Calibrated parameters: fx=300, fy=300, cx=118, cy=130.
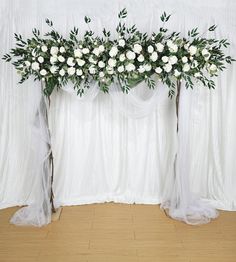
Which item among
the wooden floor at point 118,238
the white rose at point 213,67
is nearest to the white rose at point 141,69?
the white rose at point 213,67

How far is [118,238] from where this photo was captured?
2596 millimetres

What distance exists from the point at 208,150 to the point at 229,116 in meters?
0.42

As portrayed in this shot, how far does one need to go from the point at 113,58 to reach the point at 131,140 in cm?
97

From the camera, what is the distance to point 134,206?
317cm

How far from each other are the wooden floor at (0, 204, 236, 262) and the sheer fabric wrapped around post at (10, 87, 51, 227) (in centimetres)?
10

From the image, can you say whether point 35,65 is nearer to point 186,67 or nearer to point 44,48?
point 44,48

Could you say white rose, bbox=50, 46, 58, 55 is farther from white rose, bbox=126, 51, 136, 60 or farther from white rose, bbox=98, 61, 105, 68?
white rose, bbox=126, 51, 136, 60

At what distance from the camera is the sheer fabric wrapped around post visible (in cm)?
280

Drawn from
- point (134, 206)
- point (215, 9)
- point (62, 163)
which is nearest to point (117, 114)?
point (62, 163)

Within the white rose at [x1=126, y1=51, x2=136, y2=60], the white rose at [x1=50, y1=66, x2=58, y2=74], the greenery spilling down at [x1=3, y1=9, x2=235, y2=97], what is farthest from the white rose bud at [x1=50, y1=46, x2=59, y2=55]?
the white rose at [x1=126, y1=51, x2=136, y2=60]

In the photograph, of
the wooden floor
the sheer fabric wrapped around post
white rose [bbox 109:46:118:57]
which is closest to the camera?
the wooden floor

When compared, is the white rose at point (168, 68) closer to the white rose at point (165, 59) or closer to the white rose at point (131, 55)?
the white rose at point (165, 59)

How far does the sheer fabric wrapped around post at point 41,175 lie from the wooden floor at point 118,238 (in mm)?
95

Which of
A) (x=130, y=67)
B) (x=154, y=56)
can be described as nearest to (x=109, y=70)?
(x=130, y=67)
